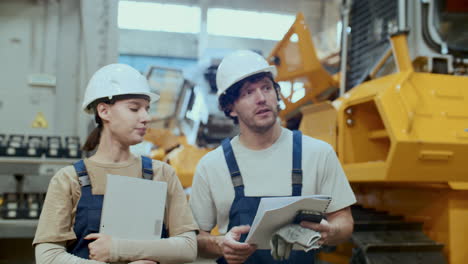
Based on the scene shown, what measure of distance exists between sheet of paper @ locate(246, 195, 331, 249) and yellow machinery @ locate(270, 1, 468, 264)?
5.58ft

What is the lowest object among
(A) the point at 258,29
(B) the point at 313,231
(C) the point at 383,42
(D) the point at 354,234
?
(D) the point at 354,234

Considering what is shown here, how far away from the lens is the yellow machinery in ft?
12.1

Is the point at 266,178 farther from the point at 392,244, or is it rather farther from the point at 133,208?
the point at 392,244

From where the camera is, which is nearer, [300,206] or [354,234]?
[300,206]

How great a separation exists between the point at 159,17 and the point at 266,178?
55.8ft

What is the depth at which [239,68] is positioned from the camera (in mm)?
2795

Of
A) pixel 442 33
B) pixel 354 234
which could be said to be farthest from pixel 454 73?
pixel 354 234

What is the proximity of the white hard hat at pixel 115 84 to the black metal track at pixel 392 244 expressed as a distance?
2196 millimetres

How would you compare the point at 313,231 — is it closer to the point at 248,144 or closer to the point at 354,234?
the point at 248,144

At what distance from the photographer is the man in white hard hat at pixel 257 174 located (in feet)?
8.23

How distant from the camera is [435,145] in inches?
144

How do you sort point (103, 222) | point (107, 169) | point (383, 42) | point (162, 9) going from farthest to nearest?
point (162, 9)
point (383, 42)
point (107, 169)
point (103, 222)

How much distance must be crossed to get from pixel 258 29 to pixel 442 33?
47.9ft

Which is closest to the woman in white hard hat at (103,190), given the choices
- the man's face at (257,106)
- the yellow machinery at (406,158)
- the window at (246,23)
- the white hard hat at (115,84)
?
the white hard hat at (115,84)
